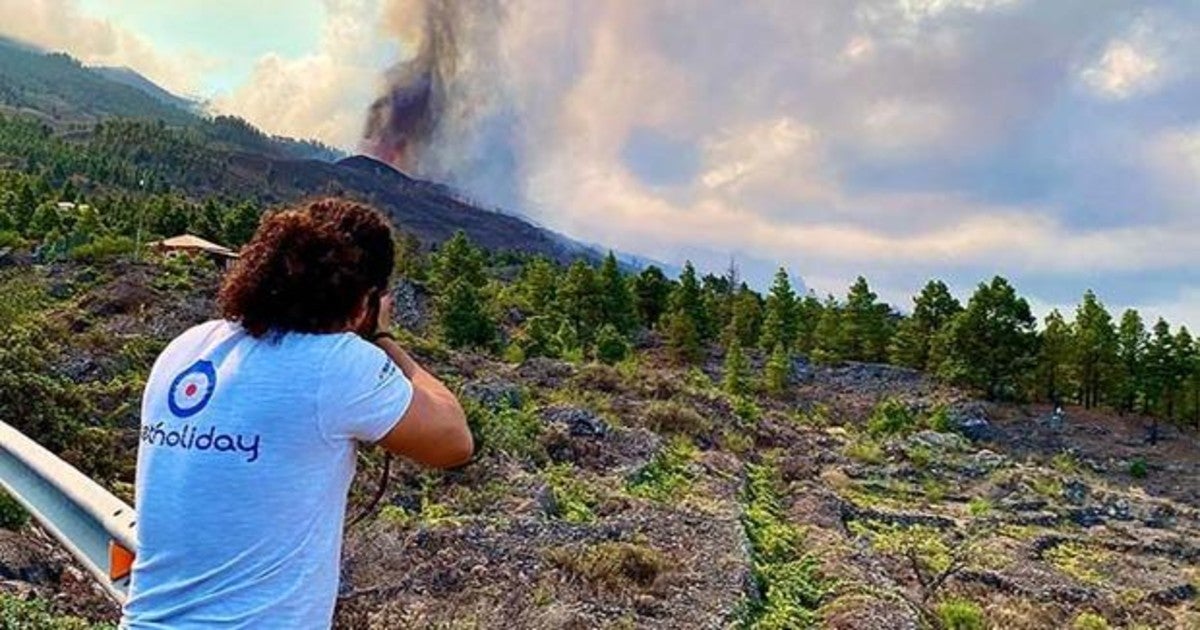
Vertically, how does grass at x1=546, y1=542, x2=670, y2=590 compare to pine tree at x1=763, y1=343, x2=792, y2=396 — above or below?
below

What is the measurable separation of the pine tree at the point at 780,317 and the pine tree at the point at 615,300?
18.3 ft

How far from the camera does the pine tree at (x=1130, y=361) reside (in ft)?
113

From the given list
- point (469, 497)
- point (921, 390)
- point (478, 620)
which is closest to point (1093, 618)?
point (469, 497)

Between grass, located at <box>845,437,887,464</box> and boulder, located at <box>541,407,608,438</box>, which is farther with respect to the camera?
grass, located at <box>845,437,887,464</box>

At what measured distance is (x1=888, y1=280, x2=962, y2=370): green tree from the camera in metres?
38.2

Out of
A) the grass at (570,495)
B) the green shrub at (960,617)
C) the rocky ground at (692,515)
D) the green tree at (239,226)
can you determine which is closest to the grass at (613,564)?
the rocky ground at (692,515)

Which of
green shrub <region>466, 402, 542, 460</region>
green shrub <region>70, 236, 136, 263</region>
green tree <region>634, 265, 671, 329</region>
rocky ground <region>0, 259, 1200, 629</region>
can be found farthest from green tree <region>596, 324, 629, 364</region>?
green shrub <region>466, 402, 542, 460</region>

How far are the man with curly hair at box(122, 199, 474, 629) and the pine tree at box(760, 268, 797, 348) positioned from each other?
1550 inches

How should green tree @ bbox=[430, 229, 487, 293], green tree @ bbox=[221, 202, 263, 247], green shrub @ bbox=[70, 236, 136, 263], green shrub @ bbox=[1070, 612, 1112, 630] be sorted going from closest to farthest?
green shrub @ bbox=[1070, 612, 1112, 630]
green shrub @ bbox=[70, 236, 136, 263]
green tree @ bbox=[430, 229, 487, 293]
green tree @ bbox=[221, 202, 263, 247]

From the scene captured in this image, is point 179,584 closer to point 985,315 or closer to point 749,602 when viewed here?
point 749,602

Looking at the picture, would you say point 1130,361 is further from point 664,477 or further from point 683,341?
point 664,477

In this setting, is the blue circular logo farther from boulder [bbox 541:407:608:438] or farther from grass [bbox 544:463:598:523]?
boulder [bbox 541:407:608:438]

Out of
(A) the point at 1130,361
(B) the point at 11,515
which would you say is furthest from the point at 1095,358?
(B) the point at 11,515

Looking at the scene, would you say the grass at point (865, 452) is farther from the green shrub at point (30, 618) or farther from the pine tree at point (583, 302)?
the green shrub at point (30, 618)
